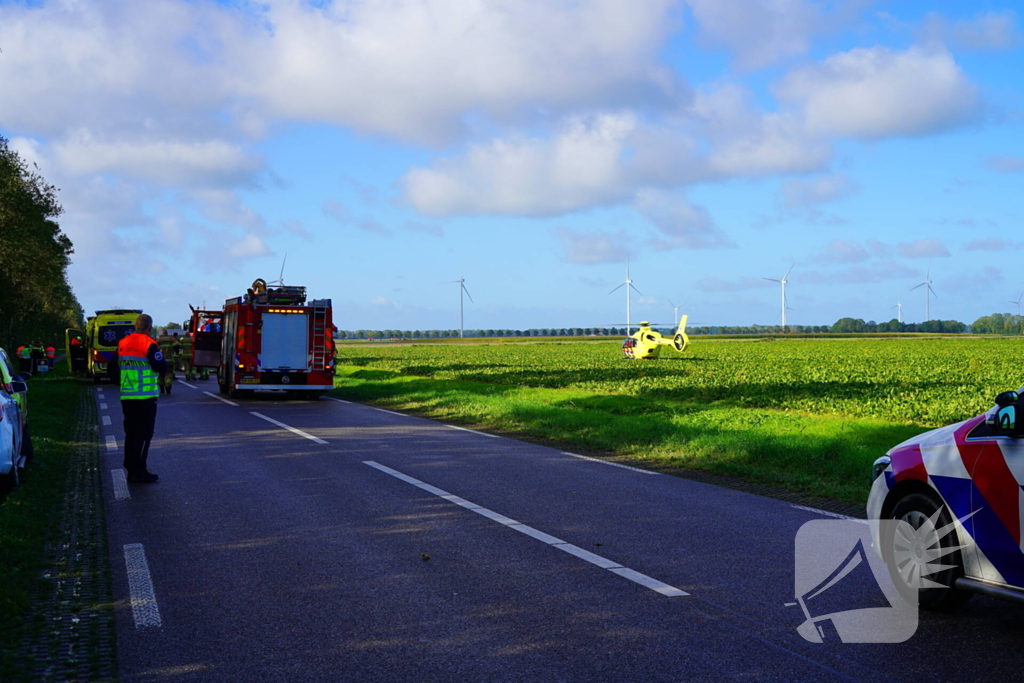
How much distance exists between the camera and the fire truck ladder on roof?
84.8 ft

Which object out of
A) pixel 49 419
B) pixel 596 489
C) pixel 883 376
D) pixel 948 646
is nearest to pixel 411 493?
pixel 596 489

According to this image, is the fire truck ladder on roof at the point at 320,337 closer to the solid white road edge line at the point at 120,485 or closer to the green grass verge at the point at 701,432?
the green grass verge at the point at 701,432

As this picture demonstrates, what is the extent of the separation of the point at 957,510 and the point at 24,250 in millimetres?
44801

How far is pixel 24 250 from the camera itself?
4247cm

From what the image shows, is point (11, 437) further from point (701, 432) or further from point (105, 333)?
point (105, 333)

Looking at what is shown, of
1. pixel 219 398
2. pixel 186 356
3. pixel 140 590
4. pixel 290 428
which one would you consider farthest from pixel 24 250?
pixel 140 590

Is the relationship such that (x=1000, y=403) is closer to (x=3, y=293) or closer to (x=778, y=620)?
(x=778, y=620)

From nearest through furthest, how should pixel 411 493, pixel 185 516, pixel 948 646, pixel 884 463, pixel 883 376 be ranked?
pixel 948 646 → pixel 884 463 → pixel 185 516 → pixel 411 493 → pixel 883 376

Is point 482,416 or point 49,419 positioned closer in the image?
point 49,419

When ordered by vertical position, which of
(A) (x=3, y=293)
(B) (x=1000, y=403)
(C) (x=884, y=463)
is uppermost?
(A) (x=3, y=293)

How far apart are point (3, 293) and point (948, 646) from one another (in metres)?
49.7

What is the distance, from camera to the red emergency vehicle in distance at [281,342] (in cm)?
2550

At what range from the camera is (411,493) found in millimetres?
10062

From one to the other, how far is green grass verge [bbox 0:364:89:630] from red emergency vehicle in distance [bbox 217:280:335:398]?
7.60 metres
